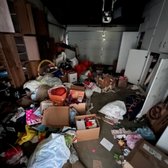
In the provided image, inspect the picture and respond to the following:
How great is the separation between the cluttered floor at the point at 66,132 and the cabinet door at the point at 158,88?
31cm

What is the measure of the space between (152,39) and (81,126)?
2.77 meters

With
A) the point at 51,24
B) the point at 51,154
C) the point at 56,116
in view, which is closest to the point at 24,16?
the point at 51,24

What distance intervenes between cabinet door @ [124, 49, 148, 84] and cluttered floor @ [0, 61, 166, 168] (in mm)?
1250

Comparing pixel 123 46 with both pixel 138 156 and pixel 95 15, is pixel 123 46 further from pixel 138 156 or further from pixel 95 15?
pixel 138 156

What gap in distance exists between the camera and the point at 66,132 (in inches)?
57.3

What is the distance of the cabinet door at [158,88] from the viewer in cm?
171

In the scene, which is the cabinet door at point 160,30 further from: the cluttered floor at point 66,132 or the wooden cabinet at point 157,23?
the cluttered floor at point 66,132

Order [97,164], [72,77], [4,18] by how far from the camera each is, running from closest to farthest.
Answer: [97,164] → [4,18] → [72,77]

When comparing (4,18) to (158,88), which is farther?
(158,88)

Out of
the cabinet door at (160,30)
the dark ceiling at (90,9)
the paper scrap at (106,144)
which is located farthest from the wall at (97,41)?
the paper scrap at (106,144)

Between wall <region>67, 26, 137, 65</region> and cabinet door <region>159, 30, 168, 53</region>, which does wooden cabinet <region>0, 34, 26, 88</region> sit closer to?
cabinet door <region>159, 30, 168, 53</region>

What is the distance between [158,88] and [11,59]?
2704 millimetres

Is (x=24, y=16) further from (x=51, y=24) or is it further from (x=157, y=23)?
(x=157, y=23)

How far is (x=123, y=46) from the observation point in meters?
4.10
